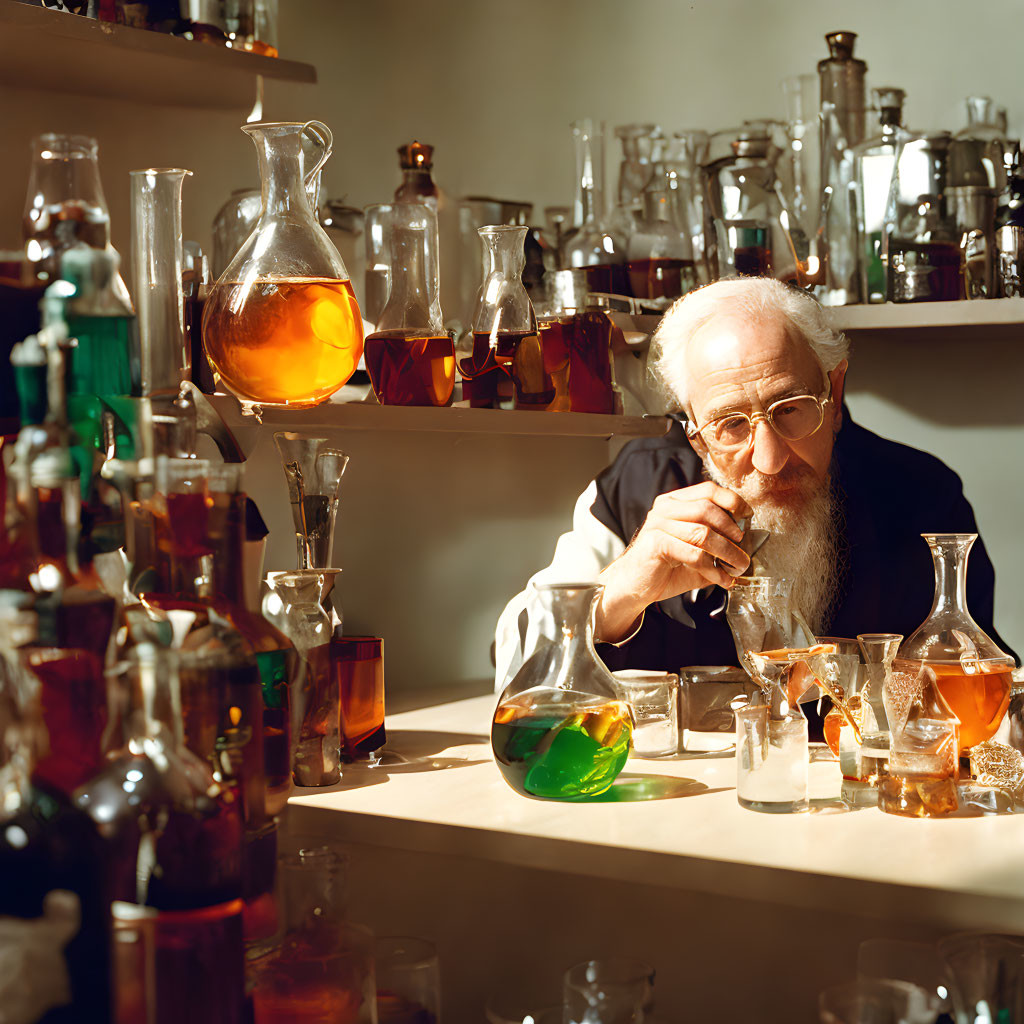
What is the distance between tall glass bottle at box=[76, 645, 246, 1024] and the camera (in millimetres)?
662

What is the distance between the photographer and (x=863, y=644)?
3.87 ft

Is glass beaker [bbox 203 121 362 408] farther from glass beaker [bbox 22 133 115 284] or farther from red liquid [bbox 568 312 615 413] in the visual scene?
red liquid [bbox 568 312 615 413]

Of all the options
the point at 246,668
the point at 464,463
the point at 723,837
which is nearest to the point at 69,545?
the point at 246,668

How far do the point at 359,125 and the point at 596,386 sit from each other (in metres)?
1.03

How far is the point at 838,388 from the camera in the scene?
199cm

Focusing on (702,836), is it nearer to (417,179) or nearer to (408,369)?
(408,369)

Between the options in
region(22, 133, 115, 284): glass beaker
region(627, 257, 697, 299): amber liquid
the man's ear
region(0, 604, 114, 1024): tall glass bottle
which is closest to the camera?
region(0, 604, 114, 1024): tall glass bottle

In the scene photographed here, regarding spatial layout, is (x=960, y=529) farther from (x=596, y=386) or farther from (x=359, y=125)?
(x=359, y=125)

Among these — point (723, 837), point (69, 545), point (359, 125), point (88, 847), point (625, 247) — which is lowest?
point (723, 837)

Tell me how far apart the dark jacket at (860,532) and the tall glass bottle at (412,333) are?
0.78 m

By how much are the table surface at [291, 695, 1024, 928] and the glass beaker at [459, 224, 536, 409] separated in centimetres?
47

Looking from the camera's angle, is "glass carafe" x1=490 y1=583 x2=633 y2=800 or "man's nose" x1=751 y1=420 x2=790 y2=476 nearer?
"glass carafe" x1=490 y1=583 x2=633 y2=800

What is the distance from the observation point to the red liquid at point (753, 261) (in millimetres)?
2139

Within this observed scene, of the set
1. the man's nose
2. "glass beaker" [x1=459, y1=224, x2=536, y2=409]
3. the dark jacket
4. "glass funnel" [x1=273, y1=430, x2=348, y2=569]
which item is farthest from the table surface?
the dark jacket
